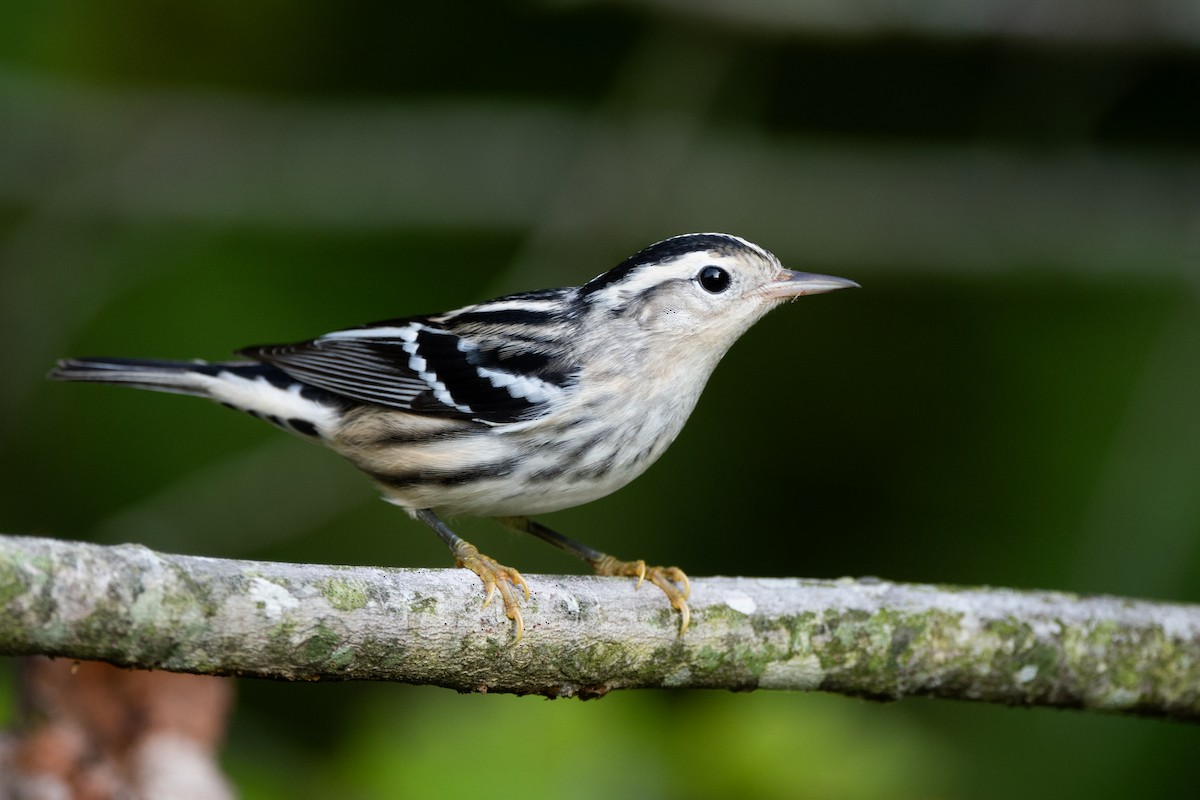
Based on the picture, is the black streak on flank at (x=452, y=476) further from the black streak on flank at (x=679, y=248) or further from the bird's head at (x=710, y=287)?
the black streak on flank at (x=679, y=248)

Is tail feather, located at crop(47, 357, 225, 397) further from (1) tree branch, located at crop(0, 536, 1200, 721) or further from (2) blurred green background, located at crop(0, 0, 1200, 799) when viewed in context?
(1) tree branch, located at crop(0, 536, 1200, 721)

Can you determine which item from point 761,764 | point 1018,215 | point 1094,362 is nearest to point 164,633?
point 761,764

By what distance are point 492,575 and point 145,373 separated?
1993 millimetres

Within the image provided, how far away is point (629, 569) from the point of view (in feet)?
15.0

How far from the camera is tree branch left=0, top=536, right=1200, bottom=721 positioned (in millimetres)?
2619

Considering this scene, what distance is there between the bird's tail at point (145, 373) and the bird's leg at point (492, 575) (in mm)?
1204

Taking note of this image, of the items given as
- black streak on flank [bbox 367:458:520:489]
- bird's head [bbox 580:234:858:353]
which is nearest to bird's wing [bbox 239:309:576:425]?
black streak on flank [bbox 367:458:520:489]

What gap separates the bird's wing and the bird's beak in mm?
801

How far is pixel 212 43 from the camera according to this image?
6996 mm

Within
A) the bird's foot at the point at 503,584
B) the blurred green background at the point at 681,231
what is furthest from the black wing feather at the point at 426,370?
the blurred green background at the point at 681,231

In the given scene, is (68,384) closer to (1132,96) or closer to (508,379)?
(508,379)

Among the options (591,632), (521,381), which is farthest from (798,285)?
(591,632)

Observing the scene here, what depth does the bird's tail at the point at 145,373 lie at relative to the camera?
4.66 meters

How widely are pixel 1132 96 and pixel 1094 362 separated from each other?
189 cm
